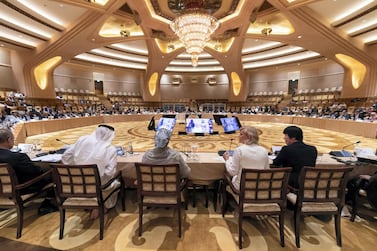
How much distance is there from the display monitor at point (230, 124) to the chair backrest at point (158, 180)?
6.15 metres

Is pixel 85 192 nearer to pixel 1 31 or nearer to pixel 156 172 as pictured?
pixel 156 172

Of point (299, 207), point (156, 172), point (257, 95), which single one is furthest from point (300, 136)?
point (257, 95)

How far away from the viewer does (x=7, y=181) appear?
6.40 ft

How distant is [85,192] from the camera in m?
1.98

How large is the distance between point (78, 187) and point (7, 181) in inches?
29.6

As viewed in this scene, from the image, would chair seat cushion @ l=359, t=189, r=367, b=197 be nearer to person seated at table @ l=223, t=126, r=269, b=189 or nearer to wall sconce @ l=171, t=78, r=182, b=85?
person seated at table @ l=223, t=126, r=269, b=189

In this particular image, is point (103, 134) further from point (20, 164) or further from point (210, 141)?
point (210, 141)

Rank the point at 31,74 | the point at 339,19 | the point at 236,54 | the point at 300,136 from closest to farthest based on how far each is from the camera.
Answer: the point at 300,136 < the point at 339,19 < the point at 31,74 < the point at 236,54

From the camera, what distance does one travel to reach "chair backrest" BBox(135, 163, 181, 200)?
74.2 inches

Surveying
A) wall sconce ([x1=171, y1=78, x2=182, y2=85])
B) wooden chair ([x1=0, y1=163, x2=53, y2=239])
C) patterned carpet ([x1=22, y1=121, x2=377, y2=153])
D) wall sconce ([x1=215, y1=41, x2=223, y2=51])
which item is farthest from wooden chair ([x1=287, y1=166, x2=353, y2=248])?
wall sconce ([x1=171, y1=78, x2=182, y2=85])

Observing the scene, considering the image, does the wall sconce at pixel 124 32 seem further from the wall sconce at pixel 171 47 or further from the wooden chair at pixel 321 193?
the wooden chair at pixel 321 193

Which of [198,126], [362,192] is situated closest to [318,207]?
[362,192]

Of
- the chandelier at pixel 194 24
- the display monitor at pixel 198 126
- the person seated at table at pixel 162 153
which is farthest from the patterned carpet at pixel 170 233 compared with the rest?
the chandelier at pixel 194 24

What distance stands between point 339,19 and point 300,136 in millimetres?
10667
